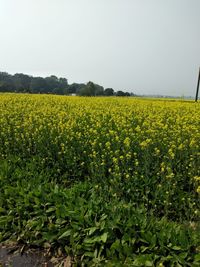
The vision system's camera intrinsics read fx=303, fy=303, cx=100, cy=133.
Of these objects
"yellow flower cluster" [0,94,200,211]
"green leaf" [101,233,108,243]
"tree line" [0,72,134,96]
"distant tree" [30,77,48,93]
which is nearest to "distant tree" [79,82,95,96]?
"tree line" [0,72,134,96]

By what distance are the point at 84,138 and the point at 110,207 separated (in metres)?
3.22

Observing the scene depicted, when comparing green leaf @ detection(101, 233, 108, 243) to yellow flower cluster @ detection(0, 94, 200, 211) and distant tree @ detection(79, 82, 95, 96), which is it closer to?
yellow flower cluster @ detection(0, 94, 200, 211)

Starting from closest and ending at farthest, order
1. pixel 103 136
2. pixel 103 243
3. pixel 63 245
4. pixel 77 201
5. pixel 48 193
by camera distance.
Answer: pixel 103 243 < pixel 63 245 < pixel 77 201 < pixel 48 193 < pixel 103 136

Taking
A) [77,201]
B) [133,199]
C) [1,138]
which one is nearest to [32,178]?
[77,201]

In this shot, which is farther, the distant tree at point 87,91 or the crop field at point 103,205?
the distant tree at point 87,91

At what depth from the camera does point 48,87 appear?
6575 cm

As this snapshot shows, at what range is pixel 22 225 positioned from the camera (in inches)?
169

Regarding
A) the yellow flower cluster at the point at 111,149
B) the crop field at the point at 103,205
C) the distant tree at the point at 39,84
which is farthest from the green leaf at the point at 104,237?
the distant tree at the point at 39,84

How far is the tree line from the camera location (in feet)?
161

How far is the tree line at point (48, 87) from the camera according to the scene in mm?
49062

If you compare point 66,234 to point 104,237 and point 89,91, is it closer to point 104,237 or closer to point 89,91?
point 104,237

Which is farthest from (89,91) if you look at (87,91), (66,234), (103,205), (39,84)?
(66,234)

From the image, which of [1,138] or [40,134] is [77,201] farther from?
→ [1,138]

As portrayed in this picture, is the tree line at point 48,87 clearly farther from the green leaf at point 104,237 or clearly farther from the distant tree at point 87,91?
the green leaf at point 104,237
